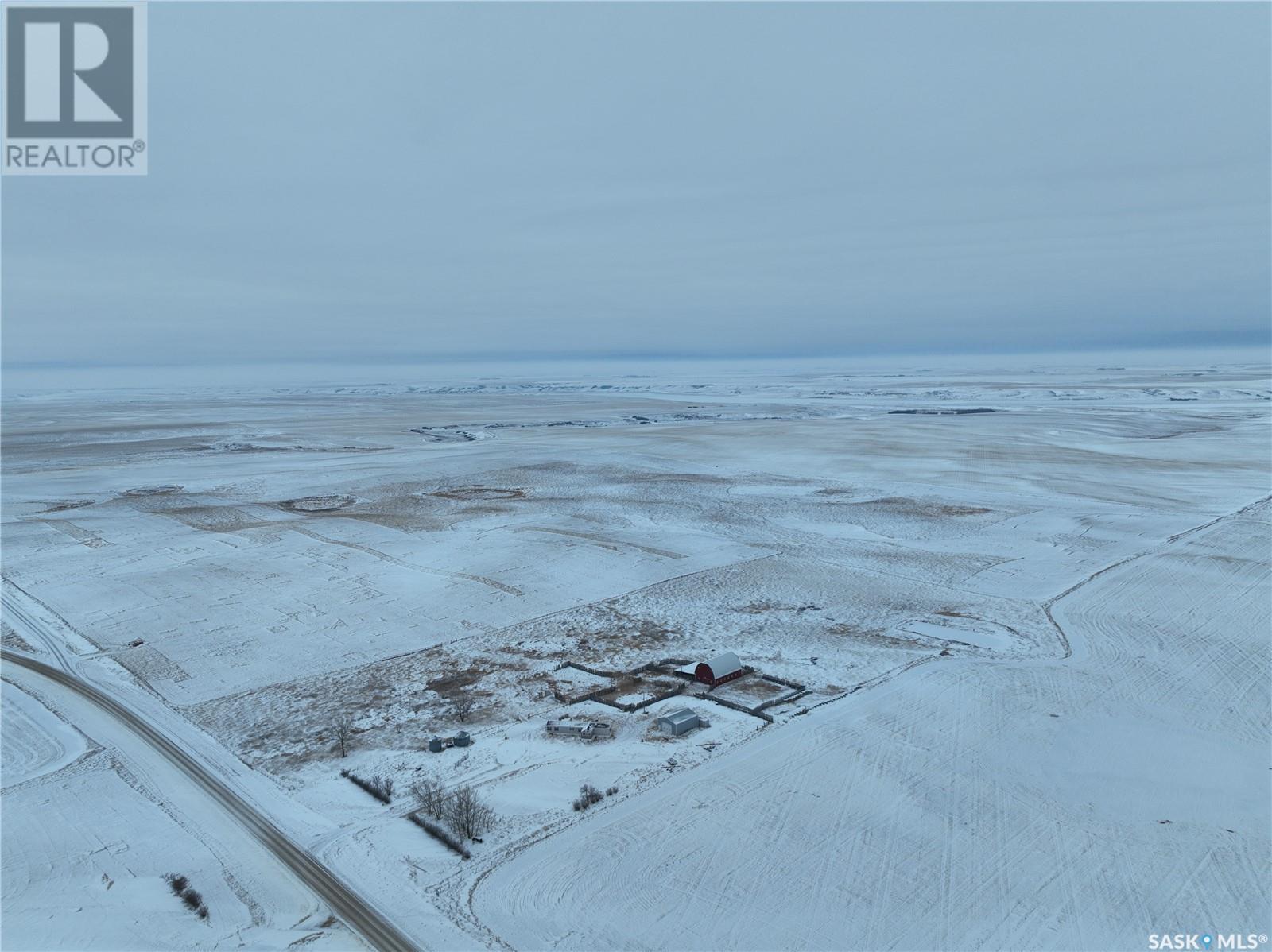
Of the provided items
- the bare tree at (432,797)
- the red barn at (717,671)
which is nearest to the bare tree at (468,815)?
the bare tree at (432,797)

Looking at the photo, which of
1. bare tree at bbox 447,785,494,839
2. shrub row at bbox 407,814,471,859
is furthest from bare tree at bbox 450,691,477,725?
shrub row at bbox 407,814,471,859

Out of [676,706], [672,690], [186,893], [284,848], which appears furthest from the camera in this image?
[672,690]

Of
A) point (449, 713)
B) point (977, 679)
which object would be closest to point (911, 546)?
point (977, 679)

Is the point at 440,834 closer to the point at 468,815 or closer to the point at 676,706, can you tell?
the point at 468,815

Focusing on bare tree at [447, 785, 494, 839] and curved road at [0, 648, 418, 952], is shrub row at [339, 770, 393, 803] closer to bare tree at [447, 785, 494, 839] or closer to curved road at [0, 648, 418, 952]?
bare tree at [447, 785, 494, 839]

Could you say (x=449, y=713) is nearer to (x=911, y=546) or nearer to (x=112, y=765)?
(x=112, y=765)

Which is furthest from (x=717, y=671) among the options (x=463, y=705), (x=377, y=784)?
(x=377, y=784)

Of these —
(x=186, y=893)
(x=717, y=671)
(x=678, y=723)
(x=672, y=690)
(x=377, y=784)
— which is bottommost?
(x=186, y=893)
